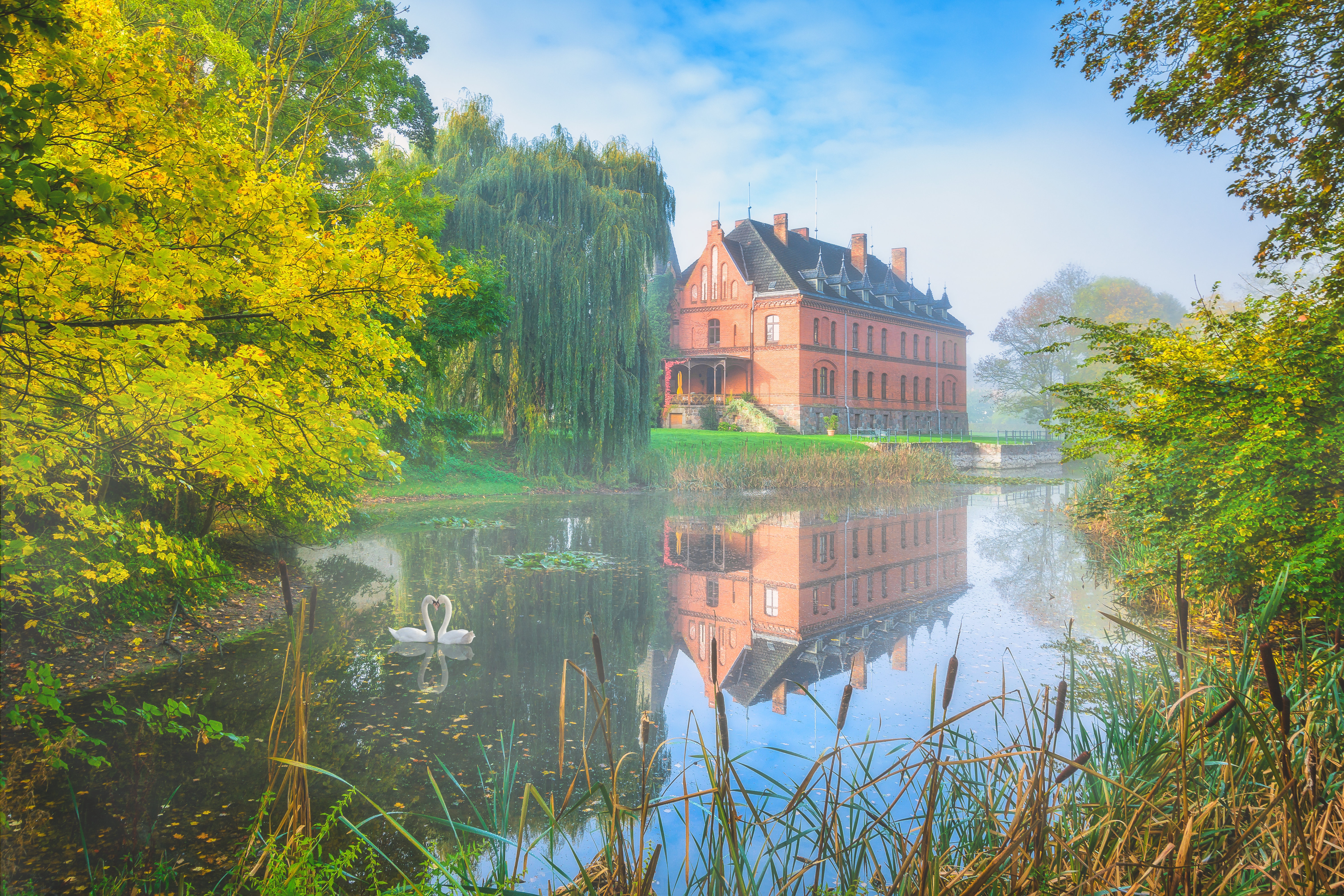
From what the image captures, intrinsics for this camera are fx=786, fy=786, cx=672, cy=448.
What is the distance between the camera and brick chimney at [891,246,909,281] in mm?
52094

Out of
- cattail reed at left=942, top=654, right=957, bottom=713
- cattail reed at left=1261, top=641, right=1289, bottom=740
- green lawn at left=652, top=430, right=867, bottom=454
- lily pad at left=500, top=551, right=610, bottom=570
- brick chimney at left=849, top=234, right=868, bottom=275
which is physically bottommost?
lily pad at left=500, top=551, right=610, bottom=570

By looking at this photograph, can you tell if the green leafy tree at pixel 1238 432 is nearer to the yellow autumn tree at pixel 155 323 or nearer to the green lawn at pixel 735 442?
the yellow autumn tree at pixel 155 323

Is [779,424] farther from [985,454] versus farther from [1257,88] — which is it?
[1257,88]

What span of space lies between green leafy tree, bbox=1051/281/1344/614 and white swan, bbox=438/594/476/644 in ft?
18.1

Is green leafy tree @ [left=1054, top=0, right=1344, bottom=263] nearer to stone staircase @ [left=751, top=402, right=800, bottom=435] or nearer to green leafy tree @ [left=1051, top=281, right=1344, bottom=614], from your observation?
green leafy tree @ [left=1051, top=281, right=1344, bottom=614]

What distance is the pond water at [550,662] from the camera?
3967 mm

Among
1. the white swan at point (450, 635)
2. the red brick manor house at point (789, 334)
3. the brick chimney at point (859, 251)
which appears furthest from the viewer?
the brick chimney at point (859, 251)

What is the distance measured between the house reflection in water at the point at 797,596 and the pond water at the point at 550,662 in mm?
43

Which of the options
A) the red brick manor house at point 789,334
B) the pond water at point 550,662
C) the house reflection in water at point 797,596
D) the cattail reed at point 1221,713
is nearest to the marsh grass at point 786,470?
the house reflection in water at point 797,596

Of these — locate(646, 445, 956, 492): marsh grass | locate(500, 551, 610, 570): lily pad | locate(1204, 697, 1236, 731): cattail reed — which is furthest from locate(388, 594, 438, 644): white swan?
locate(646, 445, 956, 492): marsh grass

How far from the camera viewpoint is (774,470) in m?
23.6

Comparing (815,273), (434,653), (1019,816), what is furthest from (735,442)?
(1019,816)

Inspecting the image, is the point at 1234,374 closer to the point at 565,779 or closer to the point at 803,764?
the point at 803,764

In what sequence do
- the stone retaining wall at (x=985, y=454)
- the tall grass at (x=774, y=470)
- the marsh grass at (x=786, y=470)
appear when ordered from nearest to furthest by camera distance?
the tall grass at (x=774, y=470)
the marsh grass at (x=786, y=470)
the stone retaining wall at (x=985, y=454)
